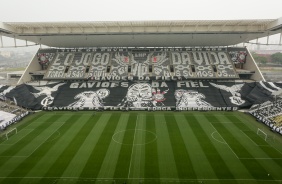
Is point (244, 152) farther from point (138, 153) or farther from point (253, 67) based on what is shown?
point (253, 67)

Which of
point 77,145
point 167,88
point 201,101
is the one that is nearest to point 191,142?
point 77,145

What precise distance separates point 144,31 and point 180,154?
24430 millimetres

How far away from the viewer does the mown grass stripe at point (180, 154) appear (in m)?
18.0

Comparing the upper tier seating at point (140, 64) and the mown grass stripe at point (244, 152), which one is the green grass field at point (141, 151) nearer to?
the mown grass stripe at point (244, 152)

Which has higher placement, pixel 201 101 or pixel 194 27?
pixel 194 27

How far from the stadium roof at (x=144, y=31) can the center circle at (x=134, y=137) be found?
17.9m

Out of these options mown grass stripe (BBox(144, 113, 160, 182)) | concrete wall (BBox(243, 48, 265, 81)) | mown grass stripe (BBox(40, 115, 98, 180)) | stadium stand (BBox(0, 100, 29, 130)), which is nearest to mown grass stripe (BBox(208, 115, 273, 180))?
mown grass stripe (BBox(144, 113, 160, 182))

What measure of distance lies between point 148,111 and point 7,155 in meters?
19.3

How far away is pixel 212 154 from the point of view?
2097 cm

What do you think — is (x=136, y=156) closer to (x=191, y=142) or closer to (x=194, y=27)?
(x=191, y=142)

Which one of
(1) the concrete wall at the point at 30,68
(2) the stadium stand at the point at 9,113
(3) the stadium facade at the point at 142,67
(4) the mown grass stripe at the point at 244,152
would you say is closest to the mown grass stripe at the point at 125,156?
(4) the mown grass stripe at the point at 244,152

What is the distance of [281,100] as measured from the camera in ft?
115

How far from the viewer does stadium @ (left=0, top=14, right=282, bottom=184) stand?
62.2ft

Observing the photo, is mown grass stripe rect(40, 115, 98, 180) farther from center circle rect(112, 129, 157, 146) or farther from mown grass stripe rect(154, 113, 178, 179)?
mown grass stripe rect(154, 113, 178, 179)
